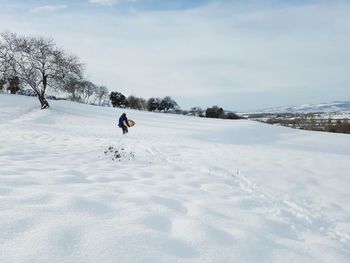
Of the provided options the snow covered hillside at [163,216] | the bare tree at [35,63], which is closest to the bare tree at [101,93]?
the bare tree at [35,63]

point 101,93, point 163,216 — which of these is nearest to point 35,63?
point 163,216

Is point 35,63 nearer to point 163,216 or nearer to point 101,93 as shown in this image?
point 163,216

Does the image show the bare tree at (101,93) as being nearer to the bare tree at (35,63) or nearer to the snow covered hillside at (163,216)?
the bare tree at (35,63)

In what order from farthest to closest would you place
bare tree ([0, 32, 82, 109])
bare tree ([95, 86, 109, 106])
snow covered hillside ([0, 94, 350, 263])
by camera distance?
bare tree ([95, 86, 109, 106])
bare tree ([0, 32, 82, 109])
snow covered hillside ([0, 94, 350, 263])

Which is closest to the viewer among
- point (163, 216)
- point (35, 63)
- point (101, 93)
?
point (163, 216)

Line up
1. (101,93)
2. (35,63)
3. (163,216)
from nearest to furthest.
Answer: (163,216) → (35,63) → (101,93)

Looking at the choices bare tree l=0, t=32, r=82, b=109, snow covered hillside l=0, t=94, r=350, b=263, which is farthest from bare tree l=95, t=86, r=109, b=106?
snow covered hillside l=0, t=94, r=350, b=263

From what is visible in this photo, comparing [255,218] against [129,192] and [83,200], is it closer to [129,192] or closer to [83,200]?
[129,192]

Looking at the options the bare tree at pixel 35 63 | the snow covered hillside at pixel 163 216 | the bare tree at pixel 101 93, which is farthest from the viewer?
the bare tree at pixel 101 93

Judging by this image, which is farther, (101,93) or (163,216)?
(101,93)

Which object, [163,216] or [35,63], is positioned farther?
[35,63]

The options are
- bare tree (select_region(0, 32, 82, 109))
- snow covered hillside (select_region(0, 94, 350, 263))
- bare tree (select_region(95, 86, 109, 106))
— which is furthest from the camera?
bare tree (select_region(95, 86, 109, 106))

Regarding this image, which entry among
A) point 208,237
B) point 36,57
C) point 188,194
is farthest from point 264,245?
point 36,57

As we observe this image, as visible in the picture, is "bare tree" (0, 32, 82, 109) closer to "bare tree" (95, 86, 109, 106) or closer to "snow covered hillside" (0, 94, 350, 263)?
"snow covered hillside" (0, 94, 350, 263)
